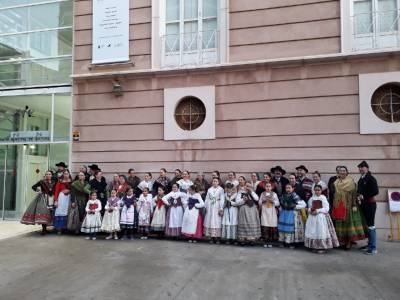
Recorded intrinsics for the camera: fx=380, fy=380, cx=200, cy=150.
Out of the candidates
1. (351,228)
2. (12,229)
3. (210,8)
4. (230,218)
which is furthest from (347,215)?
(12,229)

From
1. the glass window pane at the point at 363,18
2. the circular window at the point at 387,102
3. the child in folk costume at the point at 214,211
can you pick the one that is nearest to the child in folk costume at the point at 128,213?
the child in folk costume at the point at 214,211

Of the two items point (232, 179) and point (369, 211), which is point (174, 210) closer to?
point (232, 179)

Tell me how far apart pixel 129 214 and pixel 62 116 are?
16.4 ft

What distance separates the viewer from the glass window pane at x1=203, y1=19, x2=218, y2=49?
11483 mm

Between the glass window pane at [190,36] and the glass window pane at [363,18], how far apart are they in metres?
4.60

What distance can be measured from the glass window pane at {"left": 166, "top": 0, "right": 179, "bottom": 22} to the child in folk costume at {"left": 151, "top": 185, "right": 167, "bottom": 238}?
5.59 metres

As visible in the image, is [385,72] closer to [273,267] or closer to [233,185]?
[233,185]

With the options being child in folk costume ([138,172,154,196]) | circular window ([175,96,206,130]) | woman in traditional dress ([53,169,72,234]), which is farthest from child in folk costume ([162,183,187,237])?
woman in traditional dress ([53,169,72,234])

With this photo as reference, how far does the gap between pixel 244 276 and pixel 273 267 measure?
0.82 metres

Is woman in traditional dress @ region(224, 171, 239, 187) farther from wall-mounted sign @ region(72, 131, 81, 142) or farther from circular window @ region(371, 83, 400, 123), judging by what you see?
wall-mounted sign @ region(72, 131, 81, 142)

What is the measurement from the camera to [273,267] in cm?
692

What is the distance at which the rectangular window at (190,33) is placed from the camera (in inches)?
452

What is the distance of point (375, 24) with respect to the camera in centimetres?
1016

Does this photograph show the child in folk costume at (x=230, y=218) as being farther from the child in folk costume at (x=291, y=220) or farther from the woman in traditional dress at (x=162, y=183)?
the woman in traditional dress at (x=162, y=183)
